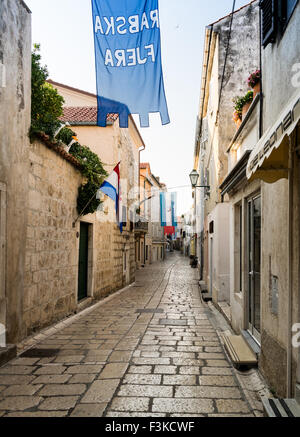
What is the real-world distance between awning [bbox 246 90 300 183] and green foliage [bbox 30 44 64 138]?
476 centimetres

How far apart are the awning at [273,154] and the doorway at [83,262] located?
722 centimetres

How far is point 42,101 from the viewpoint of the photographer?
6.96 metres

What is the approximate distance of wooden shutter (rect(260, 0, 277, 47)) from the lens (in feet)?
12.2

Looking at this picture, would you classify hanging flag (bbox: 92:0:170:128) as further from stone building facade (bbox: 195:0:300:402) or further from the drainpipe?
the drainpipe

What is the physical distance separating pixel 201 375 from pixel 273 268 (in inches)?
65.3

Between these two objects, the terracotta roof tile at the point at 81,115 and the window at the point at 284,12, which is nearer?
the window at the point at 284,12

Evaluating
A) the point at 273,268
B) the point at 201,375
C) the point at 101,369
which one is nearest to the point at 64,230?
the point at 101,369

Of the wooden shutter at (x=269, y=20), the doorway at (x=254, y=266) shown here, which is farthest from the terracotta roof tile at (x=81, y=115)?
the wooden shutter at (x=269, y=20)

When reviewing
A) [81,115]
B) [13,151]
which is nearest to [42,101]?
[13,151]

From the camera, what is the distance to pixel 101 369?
455 cm

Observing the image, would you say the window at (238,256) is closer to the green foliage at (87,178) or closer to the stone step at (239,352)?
the stone step at (239,352)

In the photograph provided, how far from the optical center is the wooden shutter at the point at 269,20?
3.72 metres

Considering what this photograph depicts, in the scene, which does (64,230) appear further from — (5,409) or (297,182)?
(297,182)

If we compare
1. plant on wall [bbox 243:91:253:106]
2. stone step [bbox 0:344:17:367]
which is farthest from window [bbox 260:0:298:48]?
stone step [bbox 0:344:17:367]
